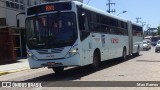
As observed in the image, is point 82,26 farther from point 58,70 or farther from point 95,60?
point 58,70

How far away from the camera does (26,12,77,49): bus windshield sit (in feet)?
49.2

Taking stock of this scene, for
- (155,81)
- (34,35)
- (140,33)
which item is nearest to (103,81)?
(155,81)

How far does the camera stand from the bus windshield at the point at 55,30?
15.0m

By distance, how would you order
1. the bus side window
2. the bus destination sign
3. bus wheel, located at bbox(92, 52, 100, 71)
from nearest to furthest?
the bus destination sign, the bus side window, bus wheel, located at bbox(92, 52, 100, 71)

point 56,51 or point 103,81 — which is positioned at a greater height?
point 56,51

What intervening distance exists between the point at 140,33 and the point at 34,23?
22.7 meters

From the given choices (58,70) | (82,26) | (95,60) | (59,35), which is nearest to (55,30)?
(59,35)

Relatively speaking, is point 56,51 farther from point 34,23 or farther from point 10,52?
point 10,52

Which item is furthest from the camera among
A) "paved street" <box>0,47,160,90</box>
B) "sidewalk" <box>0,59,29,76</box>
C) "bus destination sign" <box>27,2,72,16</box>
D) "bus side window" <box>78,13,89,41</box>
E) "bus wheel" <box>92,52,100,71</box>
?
"sidewalk" <box>0,59,29,76</box>

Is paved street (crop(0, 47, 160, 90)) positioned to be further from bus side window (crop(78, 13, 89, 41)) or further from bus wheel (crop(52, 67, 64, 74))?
bus side window (crop(78, 13, 89, 41))

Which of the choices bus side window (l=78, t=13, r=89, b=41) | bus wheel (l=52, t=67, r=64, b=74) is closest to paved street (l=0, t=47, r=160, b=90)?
bus wheel (l=52, t=67, r=64, b=74)

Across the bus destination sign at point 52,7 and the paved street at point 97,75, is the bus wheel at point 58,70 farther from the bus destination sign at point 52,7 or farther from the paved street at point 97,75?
the bus destination sign at point 52,7

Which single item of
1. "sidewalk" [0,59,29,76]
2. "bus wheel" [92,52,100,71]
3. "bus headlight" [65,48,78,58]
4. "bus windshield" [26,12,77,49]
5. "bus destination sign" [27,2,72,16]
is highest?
"bus destination sign" [27,2,72,16]

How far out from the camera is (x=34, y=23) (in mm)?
15555
